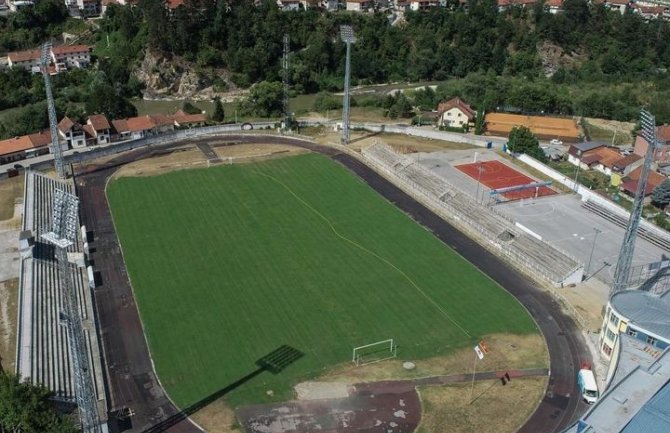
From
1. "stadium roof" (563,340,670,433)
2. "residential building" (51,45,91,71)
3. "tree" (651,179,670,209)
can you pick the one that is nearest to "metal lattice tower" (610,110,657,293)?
"stadium roof" (563,340,670,433)

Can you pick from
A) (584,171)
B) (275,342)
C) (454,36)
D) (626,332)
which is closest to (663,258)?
(626,332)

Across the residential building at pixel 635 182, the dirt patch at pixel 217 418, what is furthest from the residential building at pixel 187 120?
the dirt patch at pixel 217 418

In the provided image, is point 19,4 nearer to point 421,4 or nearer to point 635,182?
point 421,4

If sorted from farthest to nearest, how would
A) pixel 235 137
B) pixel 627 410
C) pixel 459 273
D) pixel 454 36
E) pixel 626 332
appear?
1. pixel 454 36
2. pixel 235 137
3. pixel 459 273
4. pixel 626 332
5. pixel 627 410

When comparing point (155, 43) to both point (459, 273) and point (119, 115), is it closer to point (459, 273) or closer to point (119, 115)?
point (119, 115)

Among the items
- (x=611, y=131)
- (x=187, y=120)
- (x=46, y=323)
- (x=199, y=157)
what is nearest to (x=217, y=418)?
(x=46, y=323)

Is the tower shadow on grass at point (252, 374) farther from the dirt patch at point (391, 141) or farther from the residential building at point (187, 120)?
the residential building at point (187, 120)
